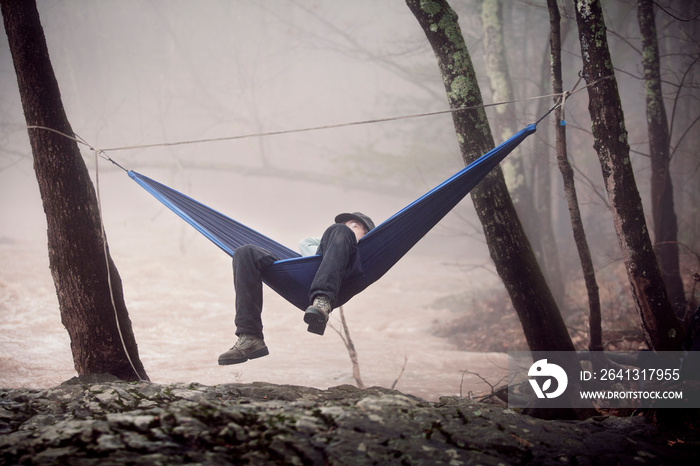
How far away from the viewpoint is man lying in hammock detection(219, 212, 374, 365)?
1500 mm

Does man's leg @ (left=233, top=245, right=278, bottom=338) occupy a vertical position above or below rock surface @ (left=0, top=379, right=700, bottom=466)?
above

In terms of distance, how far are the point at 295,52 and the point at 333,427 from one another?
1397 centimetres

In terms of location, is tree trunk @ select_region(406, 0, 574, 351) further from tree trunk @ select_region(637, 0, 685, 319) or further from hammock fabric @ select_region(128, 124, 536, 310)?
tree trunk @ select_region(637, 0, 685, 319)

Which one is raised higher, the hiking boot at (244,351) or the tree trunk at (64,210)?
the tree trunk at (64,210)

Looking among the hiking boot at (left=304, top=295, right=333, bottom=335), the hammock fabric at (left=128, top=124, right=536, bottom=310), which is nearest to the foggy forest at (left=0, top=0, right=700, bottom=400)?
the hammock fabric at (left=128, top=124, right=536, bottom=310)

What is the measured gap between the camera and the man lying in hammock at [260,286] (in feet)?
4.92

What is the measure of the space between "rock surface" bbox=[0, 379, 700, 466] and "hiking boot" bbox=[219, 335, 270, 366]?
1.12 feet

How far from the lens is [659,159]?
9.29ft

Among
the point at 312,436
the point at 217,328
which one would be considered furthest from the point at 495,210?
the point at 217,328

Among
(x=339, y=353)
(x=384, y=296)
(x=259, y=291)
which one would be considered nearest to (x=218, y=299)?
(x=384, y=296)

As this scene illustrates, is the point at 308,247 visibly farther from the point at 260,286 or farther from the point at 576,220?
the point at 576,220

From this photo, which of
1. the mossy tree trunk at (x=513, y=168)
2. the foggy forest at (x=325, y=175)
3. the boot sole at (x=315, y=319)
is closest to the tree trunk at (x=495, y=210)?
the foggy forest at (x=325, y=175)

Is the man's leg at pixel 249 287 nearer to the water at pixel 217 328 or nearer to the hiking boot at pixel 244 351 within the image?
the hiking boot at pixel 244 351

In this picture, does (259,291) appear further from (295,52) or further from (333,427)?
(295,52)
